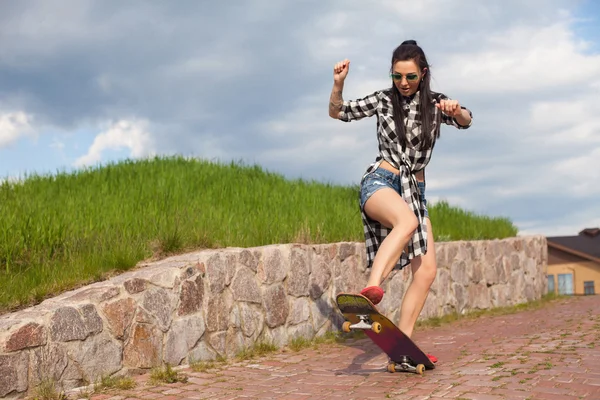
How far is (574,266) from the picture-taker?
82.1 feet

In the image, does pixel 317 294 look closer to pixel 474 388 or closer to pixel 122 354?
pixel 122 354

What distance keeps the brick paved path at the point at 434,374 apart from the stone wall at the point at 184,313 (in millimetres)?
320

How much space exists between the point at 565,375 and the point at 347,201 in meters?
6.29

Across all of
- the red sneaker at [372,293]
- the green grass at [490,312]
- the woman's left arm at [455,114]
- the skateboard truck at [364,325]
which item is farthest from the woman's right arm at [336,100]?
the green grass at [490,312]

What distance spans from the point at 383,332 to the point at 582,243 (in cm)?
2356

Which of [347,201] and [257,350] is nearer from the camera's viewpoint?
[257,350]

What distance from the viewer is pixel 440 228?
38.0 feet

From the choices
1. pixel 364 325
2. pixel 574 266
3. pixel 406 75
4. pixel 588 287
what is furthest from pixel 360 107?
pixel 588 287

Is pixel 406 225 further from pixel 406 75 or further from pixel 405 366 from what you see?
pixel 405 366

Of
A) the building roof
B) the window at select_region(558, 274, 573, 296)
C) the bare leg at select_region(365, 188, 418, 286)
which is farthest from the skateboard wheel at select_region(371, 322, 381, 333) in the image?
the window at select_region(558, 274, 573, 296)

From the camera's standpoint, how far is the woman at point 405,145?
5.15m

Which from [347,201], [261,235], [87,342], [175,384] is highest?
[347,201]

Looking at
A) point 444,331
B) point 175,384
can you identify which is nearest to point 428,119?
point 175,384

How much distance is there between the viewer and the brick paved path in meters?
4.90
